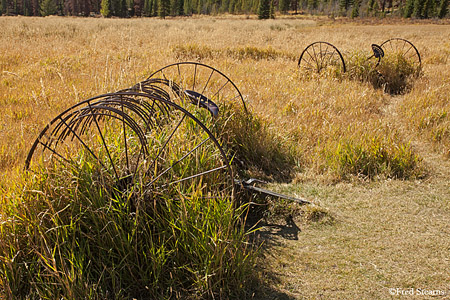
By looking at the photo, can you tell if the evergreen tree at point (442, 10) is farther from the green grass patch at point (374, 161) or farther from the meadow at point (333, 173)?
the green grass patch at point (374, 161)


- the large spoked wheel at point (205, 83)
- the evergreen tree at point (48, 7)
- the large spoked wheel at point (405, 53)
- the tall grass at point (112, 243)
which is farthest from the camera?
the evergreen tree at point (48, 7)

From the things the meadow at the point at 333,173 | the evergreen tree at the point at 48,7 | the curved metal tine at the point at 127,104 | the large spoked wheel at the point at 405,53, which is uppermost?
the evergreen tree at the point at 48,7

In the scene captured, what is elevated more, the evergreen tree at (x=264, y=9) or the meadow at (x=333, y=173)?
the evergreen tree at (x=264, y=9)

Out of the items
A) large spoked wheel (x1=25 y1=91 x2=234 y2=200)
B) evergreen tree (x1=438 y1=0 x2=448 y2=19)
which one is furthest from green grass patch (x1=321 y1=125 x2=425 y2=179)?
evergreen tree (x1=438 y1=0 x2=448 y2=19)

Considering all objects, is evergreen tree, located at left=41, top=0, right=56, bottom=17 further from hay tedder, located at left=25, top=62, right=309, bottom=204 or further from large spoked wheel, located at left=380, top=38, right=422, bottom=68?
hay tedder, located at left=25, top=62, right=309, bottom=204

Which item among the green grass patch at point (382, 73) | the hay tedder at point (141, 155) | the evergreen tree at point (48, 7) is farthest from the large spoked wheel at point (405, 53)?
the evergreen tree at point (48, 7)

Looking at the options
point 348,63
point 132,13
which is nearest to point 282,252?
point 348,63

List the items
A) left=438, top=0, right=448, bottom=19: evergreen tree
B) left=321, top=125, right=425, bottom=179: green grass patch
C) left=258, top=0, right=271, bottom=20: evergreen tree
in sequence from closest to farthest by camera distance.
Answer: left=321, top=125, right=425, bottom=179: green grass patch
left=438, top=0, right=448, bottom=19: evergreen tree
left=258, top=0, right=271, bottom=20: evergreen tree

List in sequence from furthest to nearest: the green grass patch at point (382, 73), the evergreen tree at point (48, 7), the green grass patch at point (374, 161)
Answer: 1. the evergreen tree at point (48, 7)
2. the green grass patch at point (382, 73)
3. the green grass patch at point (374, 161)

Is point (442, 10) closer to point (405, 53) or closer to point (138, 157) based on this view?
point (405, 53)

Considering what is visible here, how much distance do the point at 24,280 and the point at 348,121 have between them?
4.54 metres

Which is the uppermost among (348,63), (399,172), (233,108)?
(348,63)

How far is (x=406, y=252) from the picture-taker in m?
2.64

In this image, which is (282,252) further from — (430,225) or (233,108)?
(233,108)
